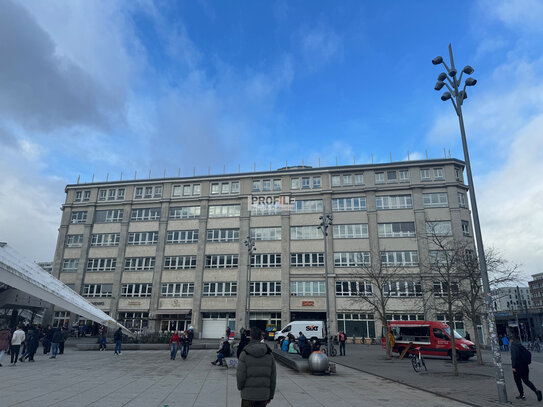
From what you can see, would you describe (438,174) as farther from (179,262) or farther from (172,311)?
(172,311)

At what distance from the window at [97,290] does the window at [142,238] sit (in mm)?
6265

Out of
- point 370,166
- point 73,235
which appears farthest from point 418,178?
point 73,235

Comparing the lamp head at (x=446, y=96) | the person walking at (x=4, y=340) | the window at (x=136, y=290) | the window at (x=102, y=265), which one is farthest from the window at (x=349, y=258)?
the person walking at (x=4, y=340)

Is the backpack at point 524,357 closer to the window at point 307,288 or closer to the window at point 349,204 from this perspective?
the window at point 307,288

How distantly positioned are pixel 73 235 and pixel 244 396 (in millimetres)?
54182

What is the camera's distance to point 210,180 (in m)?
49.8

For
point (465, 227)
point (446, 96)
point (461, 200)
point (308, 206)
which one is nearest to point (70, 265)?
point (308, 206)

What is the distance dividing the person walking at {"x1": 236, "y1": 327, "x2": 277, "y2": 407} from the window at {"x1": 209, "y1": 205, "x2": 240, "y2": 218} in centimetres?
4217

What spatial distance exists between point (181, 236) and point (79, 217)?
16687 mm

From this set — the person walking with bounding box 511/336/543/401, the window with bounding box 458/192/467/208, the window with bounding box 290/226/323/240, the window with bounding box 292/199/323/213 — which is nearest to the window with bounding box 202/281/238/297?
the window with bounding box 290/226/323/240

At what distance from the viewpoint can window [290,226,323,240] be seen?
43638 mm

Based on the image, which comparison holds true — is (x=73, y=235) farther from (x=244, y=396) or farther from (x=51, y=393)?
(x=244, y=396)

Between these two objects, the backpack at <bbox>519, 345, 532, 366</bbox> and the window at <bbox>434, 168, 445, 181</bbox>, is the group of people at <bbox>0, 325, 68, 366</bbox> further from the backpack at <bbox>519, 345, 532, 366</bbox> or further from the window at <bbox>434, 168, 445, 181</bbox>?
the window at <bbox>434, 168, 445, 181</bbox>

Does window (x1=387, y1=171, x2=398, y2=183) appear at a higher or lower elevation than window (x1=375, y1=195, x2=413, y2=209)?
higher
